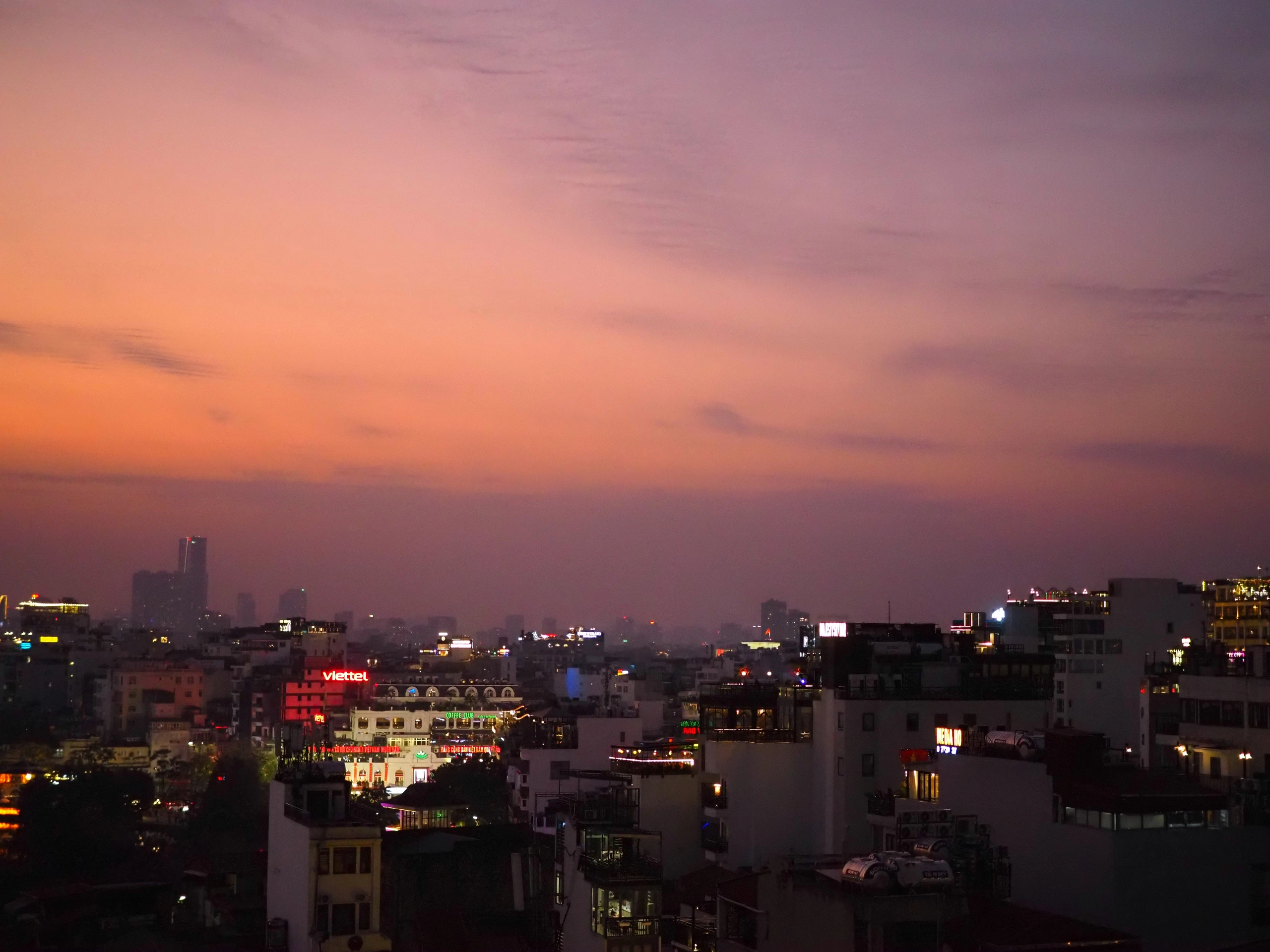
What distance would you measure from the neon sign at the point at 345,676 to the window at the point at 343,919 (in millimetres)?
76387

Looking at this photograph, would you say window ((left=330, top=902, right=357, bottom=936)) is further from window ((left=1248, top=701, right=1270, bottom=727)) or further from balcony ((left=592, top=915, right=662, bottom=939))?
window ((left=1248, top=701, right=1270, bottom=727))

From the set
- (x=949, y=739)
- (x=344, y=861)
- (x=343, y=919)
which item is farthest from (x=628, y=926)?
(x=949, y=739)

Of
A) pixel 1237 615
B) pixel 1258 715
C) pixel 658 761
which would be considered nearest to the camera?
pixel 1258 715

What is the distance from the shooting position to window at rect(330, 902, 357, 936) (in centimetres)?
1931

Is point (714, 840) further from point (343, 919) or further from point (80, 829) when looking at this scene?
point (80, 829)

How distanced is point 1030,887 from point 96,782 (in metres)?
46.4

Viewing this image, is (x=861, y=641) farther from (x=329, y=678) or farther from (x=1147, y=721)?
(x=329, y=678)

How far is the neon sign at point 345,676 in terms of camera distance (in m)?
94.1

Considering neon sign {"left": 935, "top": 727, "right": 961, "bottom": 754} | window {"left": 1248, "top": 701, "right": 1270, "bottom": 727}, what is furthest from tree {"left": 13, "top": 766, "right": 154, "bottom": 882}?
window {"left": 1248, "top": 701, "right": 1270, "bottom": 727}

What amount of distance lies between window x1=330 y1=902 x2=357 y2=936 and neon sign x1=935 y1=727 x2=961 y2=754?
8.55 metres

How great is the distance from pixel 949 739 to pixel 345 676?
76.9 meters

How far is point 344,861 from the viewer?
63.7 ft

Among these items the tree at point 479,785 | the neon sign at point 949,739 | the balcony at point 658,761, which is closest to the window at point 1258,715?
the neon sign at point 949,739

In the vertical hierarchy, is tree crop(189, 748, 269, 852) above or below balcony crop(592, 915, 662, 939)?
below
